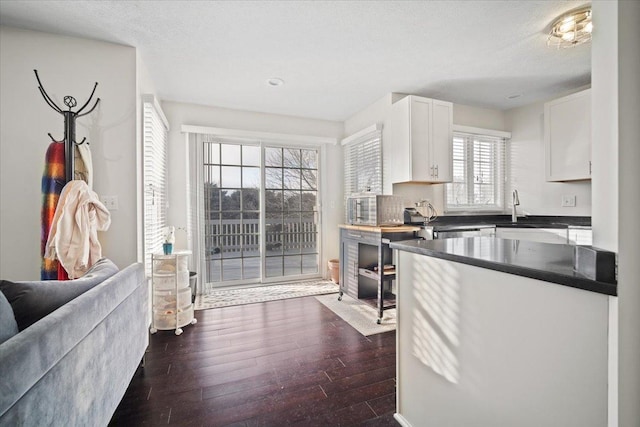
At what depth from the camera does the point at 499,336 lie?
1.04m

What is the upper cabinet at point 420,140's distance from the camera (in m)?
3.28

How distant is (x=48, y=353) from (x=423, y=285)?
4.79 feet

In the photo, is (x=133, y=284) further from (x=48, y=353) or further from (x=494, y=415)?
(x=494, y=415)

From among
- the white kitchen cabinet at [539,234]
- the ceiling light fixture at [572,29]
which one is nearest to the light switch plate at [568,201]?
the white kitchen cabinet at [539,234]

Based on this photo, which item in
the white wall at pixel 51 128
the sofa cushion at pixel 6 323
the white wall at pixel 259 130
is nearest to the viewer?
the sofa cushion at pixel 6 323

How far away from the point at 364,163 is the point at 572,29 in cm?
239

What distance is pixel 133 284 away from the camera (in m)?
1.80

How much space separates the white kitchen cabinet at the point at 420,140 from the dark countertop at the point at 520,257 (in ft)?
6.10

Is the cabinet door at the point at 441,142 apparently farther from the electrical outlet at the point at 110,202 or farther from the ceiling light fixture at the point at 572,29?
the electrical outlet at the point at 110,202

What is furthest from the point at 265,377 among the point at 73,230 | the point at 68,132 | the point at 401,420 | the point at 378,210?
the point at 68,132

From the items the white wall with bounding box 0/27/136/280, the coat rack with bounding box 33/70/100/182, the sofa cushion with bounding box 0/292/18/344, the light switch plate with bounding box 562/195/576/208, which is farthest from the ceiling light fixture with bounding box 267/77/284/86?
the light switch plate with bounding box 562/195/576/208

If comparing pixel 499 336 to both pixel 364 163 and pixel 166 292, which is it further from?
pixel 364 163

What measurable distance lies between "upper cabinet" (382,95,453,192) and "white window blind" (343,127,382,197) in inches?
9.6

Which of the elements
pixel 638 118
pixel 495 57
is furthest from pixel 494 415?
pixel 495 57
